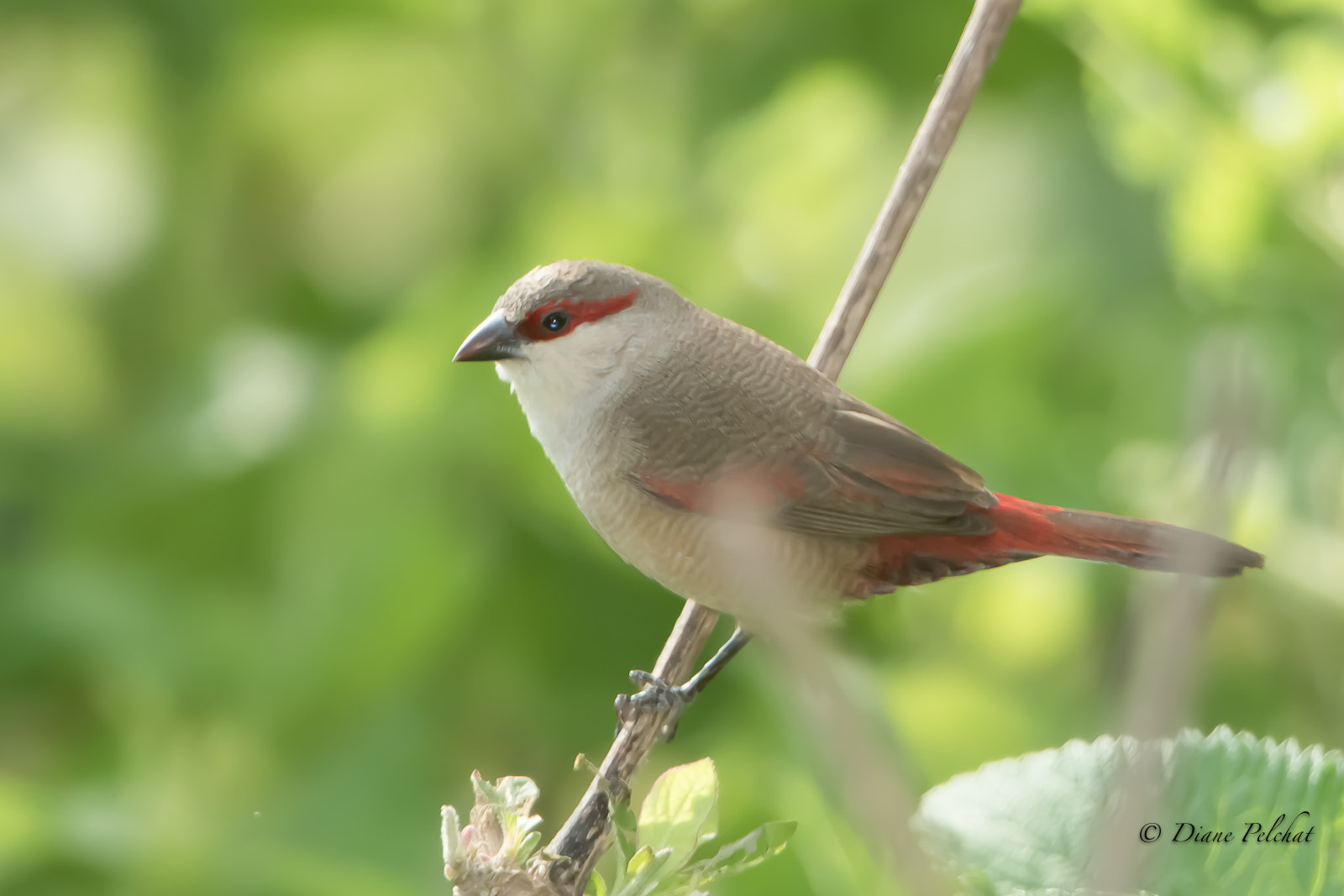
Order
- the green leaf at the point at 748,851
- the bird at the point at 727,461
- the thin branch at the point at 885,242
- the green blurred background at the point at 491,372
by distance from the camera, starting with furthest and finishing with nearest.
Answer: the green blurred background at the point at 491,372
the bird at the point at 727,461
the thin branch at the point at 885,242
the green leaf at the point at 748,851

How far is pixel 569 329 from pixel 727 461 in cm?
35

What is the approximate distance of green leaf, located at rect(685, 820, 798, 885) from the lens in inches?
44.6

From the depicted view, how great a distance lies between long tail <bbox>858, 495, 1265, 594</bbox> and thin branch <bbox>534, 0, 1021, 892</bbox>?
0.99 ft

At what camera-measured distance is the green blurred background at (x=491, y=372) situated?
2500 mm

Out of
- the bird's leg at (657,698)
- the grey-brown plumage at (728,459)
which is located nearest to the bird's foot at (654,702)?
the bird's leg at (657,698)

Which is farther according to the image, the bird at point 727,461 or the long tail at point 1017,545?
the bird at point 727,461

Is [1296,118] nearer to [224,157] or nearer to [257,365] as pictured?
[257,365]

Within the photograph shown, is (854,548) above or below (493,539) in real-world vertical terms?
below

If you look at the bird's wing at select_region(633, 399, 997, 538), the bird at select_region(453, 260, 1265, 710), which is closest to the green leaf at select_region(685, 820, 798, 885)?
the bird at select_region(453, 260, 1265, 710)

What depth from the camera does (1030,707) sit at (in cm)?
272

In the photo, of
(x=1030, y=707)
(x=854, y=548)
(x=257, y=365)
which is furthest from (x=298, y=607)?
(x=1030, y=707)

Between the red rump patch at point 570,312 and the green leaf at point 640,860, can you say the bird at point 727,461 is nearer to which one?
the red rump patch at point 570,312

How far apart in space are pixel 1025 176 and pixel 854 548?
5.34ft

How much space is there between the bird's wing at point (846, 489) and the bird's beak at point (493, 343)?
311 mm
